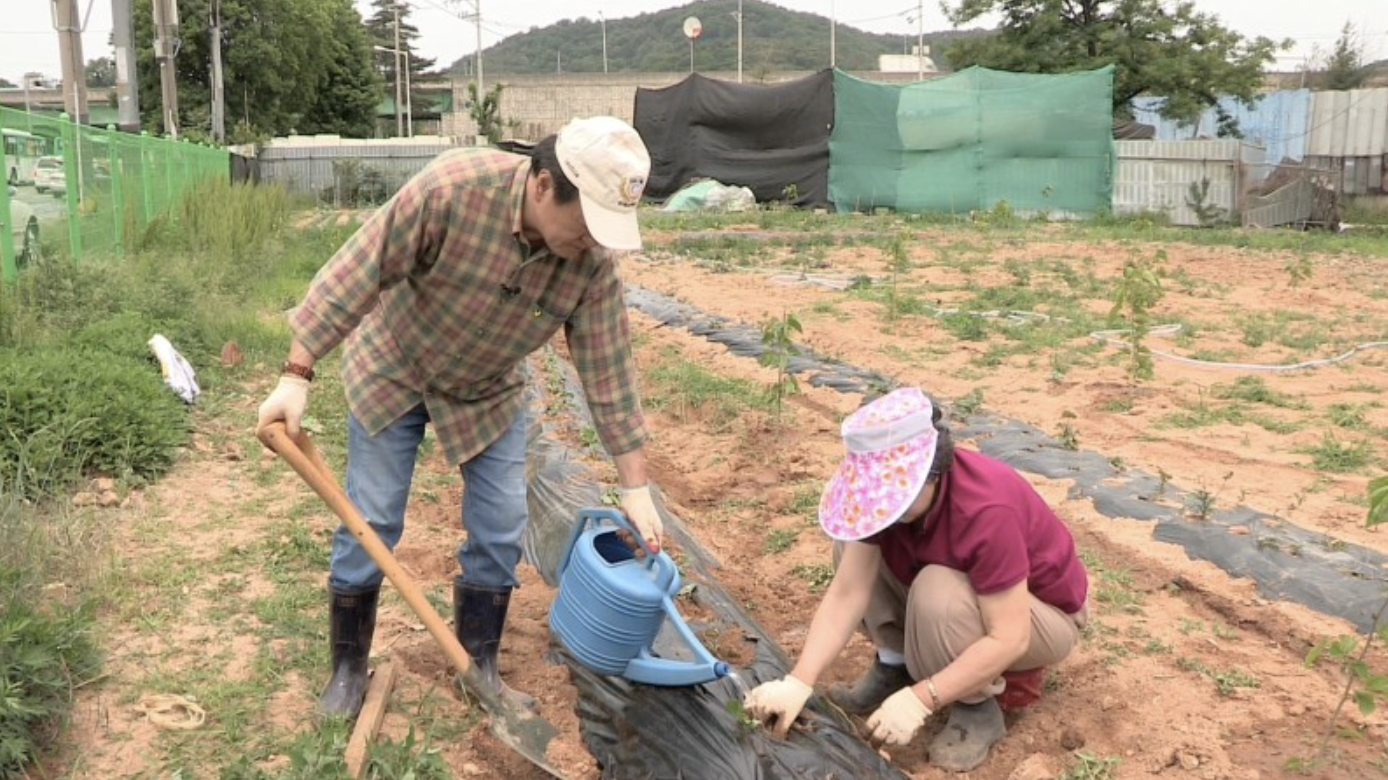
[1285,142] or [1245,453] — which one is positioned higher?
[1285,142]

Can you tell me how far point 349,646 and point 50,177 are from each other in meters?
5.54

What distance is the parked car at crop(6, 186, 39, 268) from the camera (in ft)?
20.3

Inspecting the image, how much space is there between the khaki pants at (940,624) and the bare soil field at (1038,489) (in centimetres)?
24

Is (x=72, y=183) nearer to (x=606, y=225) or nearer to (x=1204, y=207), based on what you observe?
(x=606, y=225)

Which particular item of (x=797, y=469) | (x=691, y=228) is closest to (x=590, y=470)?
(x=797, y=469)

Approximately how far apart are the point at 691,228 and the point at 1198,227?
7.77m

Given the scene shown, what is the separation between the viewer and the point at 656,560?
266cm

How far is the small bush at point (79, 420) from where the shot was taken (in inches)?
154

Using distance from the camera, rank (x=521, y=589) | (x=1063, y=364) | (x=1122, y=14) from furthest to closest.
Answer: (x=1122, y=14) → (x=1063, y=364) → (x=521, y=589)

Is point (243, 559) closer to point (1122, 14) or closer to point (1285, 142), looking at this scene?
point (1285, 142)

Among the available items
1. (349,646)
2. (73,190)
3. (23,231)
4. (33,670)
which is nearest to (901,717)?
(349,646)

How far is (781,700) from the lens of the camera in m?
2.44

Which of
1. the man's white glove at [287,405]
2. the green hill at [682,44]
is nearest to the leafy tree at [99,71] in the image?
the green hill at [682,44]

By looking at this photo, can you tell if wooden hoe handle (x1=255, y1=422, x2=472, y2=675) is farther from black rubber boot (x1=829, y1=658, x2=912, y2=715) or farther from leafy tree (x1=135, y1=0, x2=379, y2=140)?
leafy tree (x1=135, y1=0, x2=379, y2=140)
